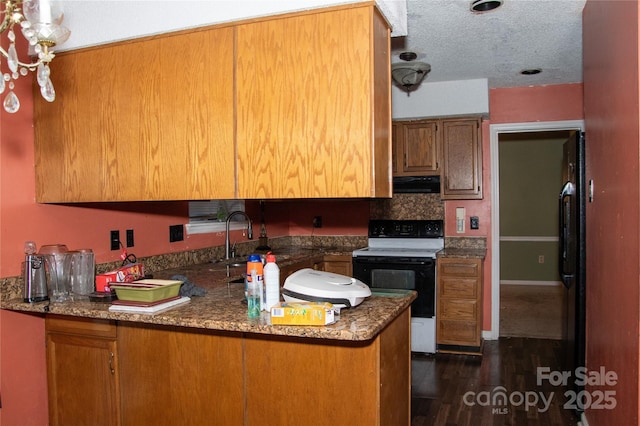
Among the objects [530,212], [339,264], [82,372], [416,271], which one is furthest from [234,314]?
[530,212]

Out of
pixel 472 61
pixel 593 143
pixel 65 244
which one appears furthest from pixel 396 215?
pixel 65 244

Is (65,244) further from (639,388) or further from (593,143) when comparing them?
(593,143)

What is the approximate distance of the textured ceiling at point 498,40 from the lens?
9.36ft

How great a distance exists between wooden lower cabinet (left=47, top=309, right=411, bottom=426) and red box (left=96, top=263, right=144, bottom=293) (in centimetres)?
18

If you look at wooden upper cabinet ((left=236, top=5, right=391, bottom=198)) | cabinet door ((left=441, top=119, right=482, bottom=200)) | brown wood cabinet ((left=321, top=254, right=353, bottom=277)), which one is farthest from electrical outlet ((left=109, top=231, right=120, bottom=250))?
cabinet door ((left=441, top=119, right=482, bottom=200))

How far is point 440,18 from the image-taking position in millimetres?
2988

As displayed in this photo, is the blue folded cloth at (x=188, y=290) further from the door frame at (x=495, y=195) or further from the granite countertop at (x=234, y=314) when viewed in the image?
the door frame at (x=495, y=195)

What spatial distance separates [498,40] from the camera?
3.37 meters

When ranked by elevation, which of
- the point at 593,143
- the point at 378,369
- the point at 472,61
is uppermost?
the point at 472,61

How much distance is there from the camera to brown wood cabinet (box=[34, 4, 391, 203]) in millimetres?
1884

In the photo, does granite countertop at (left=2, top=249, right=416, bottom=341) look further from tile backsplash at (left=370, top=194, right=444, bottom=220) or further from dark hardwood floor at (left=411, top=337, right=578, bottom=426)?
tile backsplash at (left=370, top=194, right=444, bottom=220)

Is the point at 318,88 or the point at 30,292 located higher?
the point at 318,88

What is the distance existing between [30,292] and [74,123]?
80 centimetres

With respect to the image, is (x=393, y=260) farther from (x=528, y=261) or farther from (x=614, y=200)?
(x=528, y=261)
